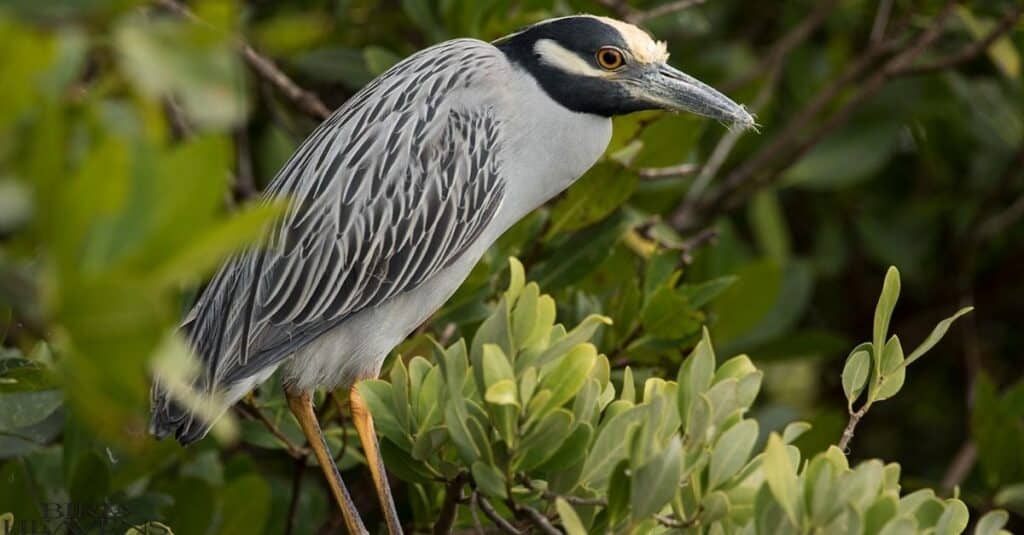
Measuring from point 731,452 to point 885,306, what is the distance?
419 millimetres

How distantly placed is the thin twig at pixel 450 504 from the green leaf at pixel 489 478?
27 cm

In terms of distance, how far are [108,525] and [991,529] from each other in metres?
1.81

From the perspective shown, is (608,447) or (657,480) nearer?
(657,480)

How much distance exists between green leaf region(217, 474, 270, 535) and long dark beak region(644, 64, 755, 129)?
1.32 meters

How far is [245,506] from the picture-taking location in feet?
11.3

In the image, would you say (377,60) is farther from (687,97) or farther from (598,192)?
(687,97)

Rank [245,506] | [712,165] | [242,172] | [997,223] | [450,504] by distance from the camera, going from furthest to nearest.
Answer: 1. [997,223]
2. [712,165]
3. [242,172]
4. [245,506]
5. [450,504]

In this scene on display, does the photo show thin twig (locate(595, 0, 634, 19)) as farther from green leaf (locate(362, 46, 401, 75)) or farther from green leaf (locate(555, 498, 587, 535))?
green leaf (locate(555, 498, 587, 535))

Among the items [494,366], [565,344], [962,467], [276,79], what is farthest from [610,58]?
[962,467]

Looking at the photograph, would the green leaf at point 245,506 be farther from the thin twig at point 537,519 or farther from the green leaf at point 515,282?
the green leaf at point 515,282

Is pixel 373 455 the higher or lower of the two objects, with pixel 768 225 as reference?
higher

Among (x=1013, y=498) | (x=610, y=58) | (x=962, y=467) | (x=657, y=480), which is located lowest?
(x=962, y=467)

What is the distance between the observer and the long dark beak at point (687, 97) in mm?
3570

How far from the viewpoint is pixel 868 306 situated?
5.71 meters
